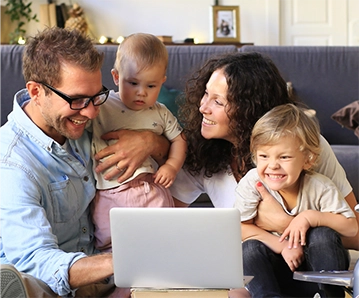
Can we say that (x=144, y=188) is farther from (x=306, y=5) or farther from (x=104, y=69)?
(x=306, y=5)

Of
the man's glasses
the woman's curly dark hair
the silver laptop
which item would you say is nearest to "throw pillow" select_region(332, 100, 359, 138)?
the woman's curly dark hair

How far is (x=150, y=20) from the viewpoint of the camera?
6203 mm

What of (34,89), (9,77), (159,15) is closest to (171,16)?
(159,15)

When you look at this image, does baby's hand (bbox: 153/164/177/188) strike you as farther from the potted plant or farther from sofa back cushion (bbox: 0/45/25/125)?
the potted plant

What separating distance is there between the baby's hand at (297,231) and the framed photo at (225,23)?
441 cm

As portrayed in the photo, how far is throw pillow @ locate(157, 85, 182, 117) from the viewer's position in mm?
3246

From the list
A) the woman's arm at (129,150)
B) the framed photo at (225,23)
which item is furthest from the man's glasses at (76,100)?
the framed photo at (225,23)

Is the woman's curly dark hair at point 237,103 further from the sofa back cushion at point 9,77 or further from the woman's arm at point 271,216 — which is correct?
the sofa back cushion at point 9,77

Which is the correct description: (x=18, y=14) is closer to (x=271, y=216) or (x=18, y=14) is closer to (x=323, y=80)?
(x=323, y=80)

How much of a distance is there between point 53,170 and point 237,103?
56 cm

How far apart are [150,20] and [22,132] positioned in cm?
455

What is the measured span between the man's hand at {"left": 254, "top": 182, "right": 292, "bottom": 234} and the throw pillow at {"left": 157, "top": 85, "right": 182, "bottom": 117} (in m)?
1.43

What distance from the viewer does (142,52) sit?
201 cm

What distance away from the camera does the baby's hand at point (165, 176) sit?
78.9 inches
